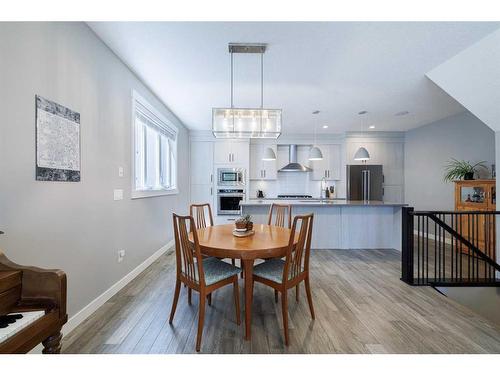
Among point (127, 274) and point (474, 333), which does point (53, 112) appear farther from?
point (474, 333)

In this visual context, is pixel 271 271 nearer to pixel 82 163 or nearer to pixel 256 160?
pixel 82 163

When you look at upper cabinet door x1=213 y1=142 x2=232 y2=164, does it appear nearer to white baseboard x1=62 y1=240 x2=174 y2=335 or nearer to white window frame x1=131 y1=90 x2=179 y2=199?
white window frame x1=131 y1=90 x2=179 y2=199

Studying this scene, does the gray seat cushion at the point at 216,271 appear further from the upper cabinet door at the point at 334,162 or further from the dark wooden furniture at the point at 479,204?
the upper cabinet door at the point at 334,162

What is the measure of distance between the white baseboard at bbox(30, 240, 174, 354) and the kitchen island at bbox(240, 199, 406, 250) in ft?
5.72

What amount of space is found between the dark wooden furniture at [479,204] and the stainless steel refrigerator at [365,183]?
170cm

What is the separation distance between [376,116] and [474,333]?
387 cm

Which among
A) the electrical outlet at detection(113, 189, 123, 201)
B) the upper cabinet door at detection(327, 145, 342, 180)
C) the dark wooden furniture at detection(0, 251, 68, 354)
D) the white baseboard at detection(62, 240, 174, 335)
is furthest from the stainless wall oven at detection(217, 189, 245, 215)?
the dark wooden furniture at detection(0, 251, 68, 354)

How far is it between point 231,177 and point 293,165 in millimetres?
1572

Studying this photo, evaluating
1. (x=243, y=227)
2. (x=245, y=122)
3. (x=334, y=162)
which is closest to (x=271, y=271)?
(x=243, y=227)

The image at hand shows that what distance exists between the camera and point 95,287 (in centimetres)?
215

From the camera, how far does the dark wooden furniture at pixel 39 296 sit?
3.39ft

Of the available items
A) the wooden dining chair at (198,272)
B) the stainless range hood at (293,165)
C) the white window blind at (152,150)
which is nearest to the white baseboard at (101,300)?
the wooden dining chair at (198,272)

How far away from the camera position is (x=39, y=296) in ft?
3.62
